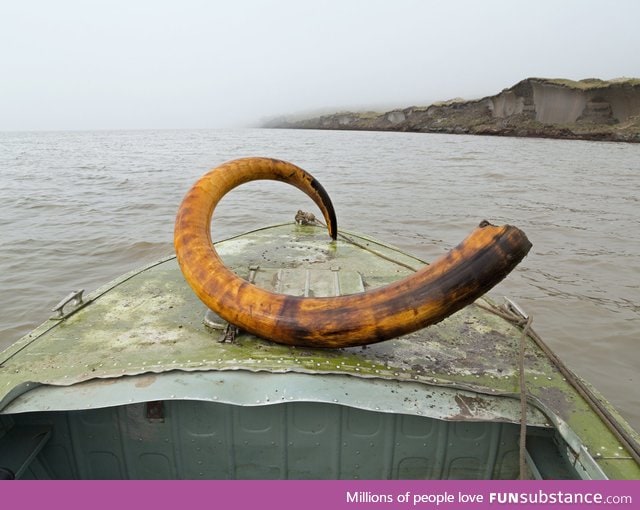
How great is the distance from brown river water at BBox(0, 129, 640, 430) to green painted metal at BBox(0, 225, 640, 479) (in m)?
2.33

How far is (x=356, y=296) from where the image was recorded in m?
2.37

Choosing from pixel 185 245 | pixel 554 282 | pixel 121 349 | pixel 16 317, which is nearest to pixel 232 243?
pixel 185 245

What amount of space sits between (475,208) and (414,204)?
5.85 ft

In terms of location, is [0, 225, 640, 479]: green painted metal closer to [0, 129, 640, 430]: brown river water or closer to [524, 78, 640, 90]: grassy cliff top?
[0, 129, 640, 430]: brown river water

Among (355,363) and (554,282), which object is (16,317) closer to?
(355,363)

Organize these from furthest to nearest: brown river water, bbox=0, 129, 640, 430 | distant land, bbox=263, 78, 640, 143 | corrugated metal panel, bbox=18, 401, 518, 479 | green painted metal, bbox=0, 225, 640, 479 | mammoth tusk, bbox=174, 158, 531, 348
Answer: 1. distant land, bbox=263, 78, 640, 143
2. brown river water, bbox=0, 129, 640, 430
3. corrugated metal panel, bbox=18, 401, 518, 479
4. green painted metal, bbox=0, 225, 640, 479
5. mammoth tusk, bbox=174, 158, 531, 348

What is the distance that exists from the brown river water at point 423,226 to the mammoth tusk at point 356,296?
3230mm

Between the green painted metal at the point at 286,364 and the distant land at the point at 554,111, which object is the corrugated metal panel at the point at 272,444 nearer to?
the green painted metal at the point at 286,364

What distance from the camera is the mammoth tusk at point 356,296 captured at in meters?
2.05

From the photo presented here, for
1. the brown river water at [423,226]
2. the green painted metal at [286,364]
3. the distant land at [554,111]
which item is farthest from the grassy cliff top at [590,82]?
the green painted metal at [286,364]

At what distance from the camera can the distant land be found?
167ft

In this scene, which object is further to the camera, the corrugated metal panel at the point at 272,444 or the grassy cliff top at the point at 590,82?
the grassy cliff top at the point at 590,82

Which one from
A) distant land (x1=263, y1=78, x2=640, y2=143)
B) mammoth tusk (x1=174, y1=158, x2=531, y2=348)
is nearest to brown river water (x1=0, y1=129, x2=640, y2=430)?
mammoth tusk (x1=174, y1=158, x2=531, y2=348)

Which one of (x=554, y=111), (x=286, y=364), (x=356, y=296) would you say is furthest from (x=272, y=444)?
(x=554, y=111)
